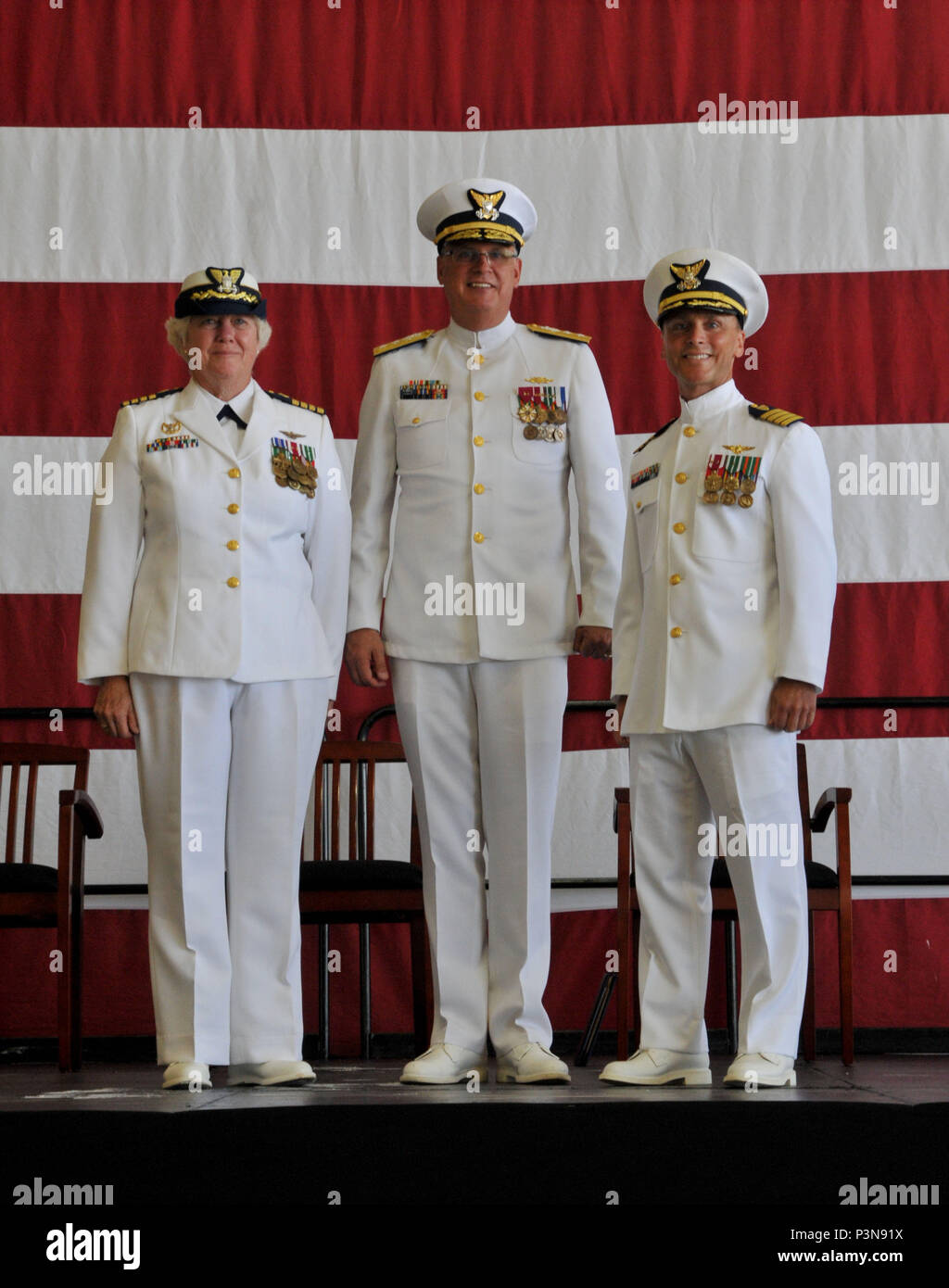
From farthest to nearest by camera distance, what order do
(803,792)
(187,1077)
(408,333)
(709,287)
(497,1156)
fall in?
(408,333) → (803,792) → (709,287) → (187,1077) → (497,1156)

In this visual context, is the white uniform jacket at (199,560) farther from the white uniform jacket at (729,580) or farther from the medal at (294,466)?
the white uniform jacket at (729,580)

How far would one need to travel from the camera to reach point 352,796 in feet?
12.9

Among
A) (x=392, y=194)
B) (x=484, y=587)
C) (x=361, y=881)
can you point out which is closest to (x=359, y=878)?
(x=361, y=881)

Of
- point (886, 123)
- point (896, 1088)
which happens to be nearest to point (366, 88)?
point (886, 123)

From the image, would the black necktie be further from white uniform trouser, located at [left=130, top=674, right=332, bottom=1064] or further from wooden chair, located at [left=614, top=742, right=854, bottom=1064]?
wooden chair, located at [left=614, top=742, right=854, bottom=1064]

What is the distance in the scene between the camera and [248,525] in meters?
2.87

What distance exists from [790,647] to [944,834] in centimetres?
160

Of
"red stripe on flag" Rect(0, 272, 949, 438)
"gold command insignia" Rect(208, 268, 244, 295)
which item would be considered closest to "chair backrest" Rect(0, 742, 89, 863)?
"red stripe on flag" Rect(0, 272, 949, 438)

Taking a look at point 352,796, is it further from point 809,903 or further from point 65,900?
point 809,903

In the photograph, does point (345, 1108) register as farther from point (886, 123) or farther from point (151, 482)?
point (886, 123)

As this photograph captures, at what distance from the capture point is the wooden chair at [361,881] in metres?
3.47

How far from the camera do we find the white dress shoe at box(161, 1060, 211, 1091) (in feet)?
8.63

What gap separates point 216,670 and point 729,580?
88cm
